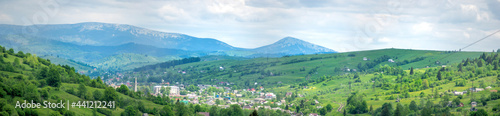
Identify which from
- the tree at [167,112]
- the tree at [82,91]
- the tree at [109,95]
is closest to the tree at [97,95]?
the tree at [109,95]

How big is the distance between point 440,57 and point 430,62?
939 centimetres

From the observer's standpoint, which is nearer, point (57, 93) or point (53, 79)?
point (57, 93)

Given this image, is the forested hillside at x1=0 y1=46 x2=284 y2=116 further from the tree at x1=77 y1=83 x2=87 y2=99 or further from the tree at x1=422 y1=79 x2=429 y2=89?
the tree at x1=422 y1=79 x2=429 y2=89

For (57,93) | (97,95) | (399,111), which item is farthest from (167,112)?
(399,111)

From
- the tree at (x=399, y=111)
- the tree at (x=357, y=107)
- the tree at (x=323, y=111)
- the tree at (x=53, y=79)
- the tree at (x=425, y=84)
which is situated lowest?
the tree at (x=323, y=111)

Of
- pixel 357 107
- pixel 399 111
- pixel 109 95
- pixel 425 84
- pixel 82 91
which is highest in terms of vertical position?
pixel 82 91

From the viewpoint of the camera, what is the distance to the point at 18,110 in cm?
5619

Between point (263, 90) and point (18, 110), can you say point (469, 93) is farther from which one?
point (18, 110)

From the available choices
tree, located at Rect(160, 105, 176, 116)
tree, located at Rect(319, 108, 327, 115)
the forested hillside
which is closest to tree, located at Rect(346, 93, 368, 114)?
tree, located at Rect(319, 108, 327, 115)

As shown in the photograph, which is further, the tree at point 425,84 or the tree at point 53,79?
the tree at point 425,84

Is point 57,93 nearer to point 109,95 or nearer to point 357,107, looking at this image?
point 109,95

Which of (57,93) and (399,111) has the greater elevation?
(57,93)

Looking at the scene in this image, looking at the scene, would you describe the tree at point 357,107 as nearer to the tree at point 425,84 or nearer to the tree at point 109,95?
the tree at point 425,84

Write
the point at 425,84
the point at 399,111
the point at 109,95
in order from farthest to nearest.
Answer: the point at 425,84 < the point at 399,111 < the point at 109,95
